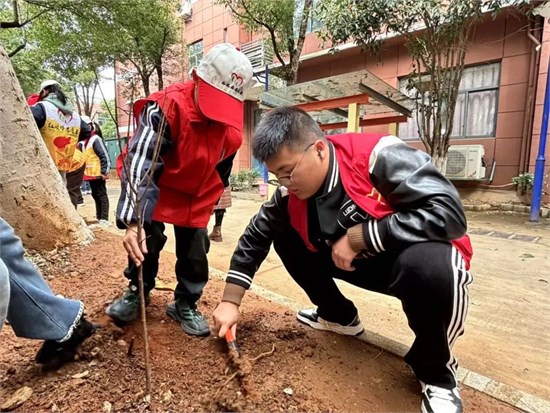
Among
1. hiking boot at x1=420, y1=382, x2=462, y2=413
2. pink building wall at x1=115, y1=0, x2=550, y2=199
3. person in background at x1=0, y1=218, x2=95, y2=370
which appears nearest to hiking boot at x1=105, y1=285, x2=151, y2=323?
person in background at x1=0, y1=218, x2=95, y2=370

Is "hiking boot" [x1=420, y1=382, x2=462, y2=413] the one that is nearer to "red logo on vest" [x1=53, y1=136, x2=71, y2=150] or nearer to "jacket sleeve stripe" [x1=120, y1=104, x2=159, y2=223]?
"jacket sleeve stripe" [x1=120, y1=104, x2=159, y2=223]

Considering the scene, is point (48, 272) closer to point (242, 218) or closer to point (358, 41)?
point (242, 218)

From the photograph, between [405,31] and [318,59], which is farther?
[318,59]

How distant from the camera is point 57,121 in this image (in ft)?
12.0

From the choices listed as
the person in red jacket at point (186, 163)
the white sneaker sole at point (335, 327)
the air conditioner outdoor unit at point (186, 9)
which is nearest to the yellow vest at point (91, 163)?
the person in red jacket at point (186, 163)

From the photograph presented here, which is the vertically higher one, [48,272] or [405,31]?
[405,31]

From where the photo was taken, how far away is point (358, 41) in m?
6.58

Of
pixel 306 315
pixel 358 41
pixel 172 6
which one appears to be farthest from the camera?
pixel 172 6

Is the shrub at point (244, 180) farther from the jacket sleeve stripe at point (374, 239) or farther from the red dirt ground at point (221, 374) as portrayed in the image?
the jacket sleeve stripe at point (374, 239)

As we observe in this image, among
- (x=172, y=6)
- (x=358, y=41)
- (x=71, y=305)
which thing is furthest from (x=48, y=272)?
(x=172, y=6)

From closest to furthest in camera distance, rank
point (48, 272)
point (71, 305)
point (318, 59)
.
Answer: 1. point (71, 305)
2. point (48, 272)
3. point (318, 59)

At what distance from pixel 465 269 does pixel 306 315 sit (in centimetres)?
85

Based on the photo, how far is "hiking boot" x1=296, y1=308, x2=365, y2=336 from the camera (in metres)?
1.67

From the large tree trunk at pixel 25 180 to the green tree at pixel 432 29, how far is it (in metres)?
5.32
